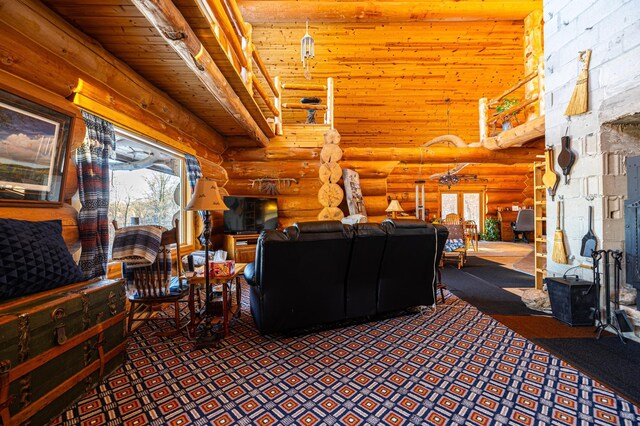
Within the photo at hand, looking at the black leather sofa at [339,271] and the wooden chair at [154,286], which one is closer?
the black leather sofa at [339,271]

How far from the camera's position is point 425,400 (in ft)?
5.68

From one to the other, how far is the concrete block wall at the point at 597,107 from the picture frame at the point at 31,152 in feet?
15.1

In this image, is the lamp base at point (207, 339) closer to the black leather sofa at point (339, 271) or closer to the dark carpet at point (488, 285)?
the black leather sofa at point (339, 271)

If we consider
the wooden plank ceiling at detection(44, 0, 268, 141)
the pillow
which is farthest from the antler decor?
the pillow

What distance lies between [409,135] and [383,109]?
1.38 m

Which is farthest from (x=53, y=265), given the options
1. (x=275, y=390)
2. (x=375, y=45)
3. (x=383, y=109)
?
(x=383, y=109)

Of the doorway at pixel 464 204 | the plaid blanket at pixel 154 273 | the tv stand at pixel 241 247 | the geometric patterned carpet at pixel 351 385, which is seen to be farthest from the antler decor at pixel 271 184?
the doorway at pixel 464 204

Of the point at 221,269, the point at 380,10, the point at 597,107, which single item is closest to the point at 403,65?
the point at 380,10

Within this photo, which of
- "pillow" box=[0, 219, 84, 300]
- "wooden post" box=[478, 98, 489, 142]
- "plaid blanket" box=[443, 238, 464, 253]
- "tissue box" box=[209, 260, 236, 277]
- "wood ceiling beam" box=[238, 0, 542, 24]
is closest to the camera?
"pillow" box=[0, 219, 84, 300]

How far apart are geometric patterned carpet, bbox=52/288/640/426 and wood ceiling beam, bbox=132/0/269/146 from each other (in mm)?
2386

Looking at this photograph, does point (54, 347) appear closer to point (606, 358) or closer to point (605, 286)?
point (606, 358)

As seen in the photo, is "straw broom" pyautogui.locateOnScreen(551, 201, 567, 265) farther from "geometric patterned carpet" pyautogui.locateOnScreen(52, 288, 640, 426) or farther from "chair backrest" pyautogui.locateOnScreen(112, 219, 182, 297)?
"chair backrest" pyautogui.locateOnScreen(112, 219, 182, 297)

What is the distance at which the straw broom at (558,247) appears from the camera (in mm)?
3170

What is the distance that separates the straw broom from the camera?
3.17 meters
